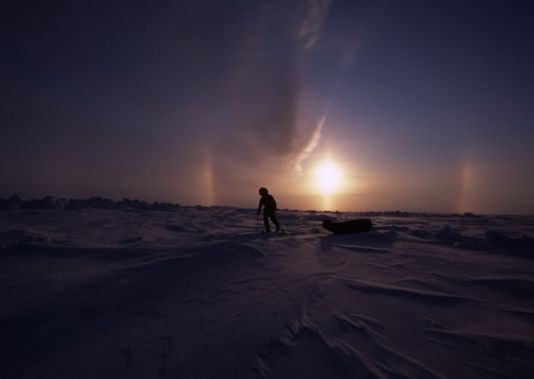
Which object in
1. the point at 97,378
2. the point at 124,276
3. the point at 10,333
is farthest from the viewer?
the point at 124,276

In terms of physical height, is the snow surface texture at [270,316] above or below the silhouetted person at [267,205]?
below

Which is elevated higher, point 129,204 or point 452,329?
point 129,204

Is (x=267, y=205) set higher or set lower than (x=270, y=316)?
higher

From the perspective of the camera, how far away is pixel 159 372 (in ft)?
6.62

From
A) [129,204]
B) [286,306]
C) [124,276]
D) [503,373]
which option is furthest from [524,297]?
[129,204]

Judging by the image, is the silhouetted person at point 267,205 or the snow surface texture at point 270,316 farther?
the silhouetted person at point 267,205

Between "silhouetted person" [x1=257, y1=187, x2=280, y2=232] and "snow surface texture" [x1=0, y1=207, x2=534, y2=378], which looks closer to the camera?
"snow surface texture" [x1=0, y1=207, x2=534, y2=378]

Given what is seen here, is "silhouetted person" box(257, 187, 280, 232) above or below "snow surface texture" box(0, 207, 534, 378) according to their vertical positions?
above

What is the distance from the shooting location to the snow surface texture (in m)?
2.03

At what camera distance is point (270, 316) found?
8.85 ft

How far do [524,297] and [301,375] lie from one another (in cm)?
320

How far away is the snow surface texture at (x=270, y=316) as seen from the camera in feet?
6.66

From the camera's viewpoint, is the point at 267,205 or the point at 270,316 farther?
the point at 267,205

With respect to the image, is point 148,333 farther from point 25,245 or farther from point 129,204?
point 129,204
